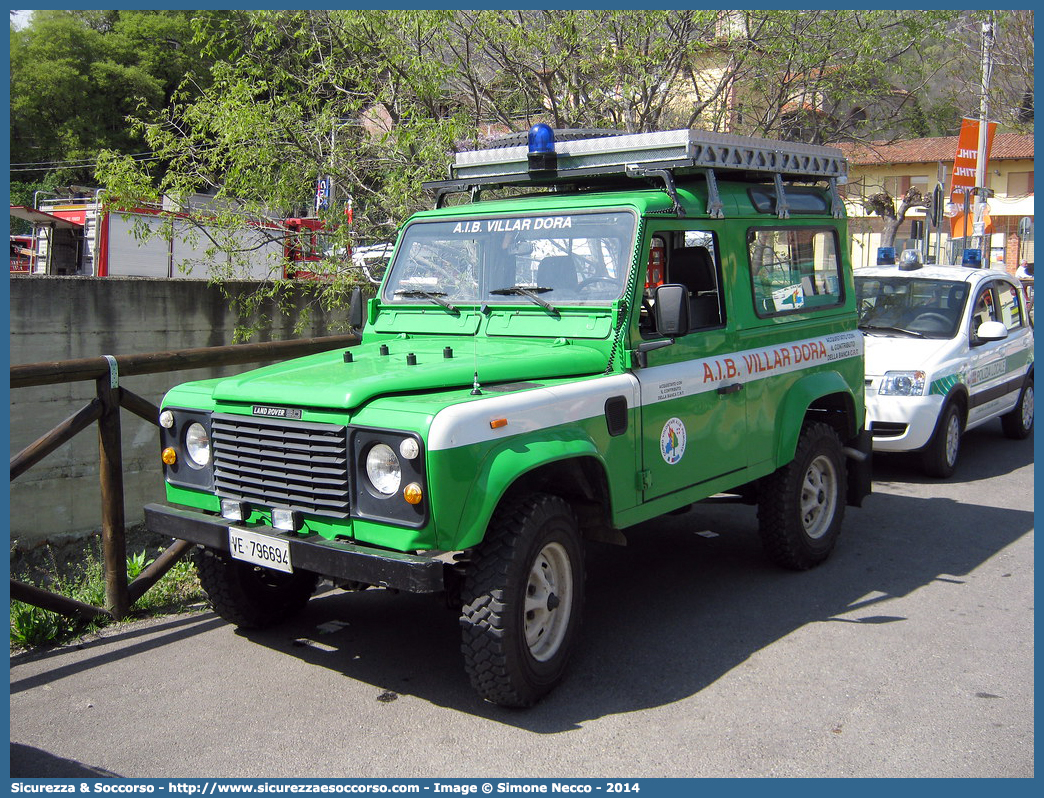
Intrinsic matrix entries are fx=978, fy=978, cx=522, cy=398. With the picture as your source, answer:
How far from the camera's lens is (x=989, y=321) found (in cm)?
948

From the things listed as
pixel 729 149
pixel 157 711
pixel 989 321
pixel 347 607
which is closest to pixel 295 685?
pixel 157 711

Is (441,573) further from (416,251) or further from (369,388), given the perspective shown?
(416,251)

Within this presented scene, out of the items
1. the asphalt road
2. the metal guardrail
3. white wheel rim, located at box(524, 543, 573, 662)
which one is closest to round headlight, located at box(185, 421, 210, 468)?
the metal guardrail

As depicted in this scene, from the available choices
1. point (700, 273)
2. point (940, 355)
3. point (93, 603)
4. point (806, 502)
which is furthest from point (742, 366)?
point (940, 355)

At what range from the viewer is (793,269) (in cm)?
627

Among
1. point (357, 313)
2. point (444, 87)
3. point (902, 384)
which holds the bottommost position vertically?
point (902, 384)

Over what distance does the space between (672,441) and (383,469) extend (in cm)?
174

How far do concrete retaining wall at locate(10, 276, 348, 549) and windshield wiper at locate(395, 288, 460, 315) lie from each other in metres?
3.44

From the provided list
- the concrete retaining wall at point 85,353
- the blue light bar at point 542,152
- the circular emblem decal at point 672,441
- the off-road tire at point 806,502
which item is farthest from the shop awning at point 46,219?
the circular emblem decal at point 672,441

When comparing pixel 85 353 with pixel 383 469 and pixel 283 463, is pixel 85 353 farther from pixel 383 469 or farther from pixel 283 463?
pixel 383 469

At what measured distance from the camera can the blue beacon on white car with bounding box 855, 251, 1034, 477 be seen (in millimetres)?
8758

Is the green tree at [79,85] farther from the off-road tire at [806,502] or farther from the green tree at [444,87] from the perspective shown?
the off-road tire at [806,502]

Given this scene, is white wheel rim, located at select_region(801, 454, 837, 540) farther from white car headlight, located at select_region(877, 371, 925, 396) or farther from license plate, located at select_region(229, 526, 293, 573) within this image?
license plate, located at select_region(229, 526, 293, 573)

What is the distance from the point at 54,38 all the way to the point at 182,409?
38450mm
